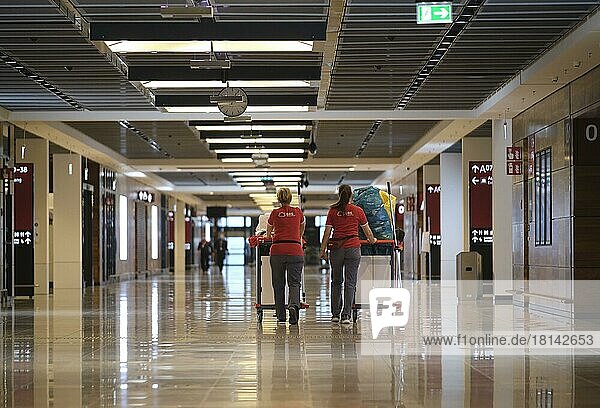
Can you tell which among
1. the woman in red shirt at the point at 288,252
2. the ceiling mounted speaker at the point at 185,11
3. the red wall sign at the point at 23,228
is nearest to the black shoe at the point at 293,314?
the woman in red shirt at the point at 288,252

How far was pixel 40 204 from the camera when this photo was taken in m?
23.1

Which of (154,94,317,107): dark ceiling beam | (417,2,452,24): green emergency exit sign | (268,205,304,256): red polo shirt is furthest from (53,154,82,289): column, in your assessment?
(417,2,452,24): green emergency exit sign

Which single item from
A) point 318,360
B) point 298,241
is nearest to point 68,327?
point 298,241

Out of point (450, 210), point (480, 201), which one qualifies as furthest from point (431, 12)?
point (450, 210)

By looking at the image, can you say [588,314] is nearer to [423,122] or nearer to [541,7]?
[541,7]

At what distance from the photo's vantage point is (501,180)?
18.4 m

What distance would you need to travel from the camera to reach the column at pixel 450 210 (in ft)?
88.4

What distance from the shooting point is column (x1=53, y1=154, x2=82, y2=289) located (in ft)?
85.2

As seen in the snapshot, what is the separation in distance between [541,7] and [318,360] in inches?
175

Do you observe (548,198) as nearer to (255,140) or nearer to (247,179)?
(255,140)

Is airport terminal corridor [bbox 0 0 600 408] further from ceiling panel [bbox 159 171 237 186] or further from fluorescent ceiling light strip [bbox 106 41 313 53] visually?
ceiling panel [bbox 159 171 237 186]

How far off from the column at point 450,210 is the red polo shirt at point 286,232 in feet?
51.5

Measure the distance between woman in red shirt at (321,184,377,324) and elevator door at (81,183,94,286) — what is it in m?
16.0

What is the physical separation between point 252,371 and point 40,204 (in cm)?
1650
